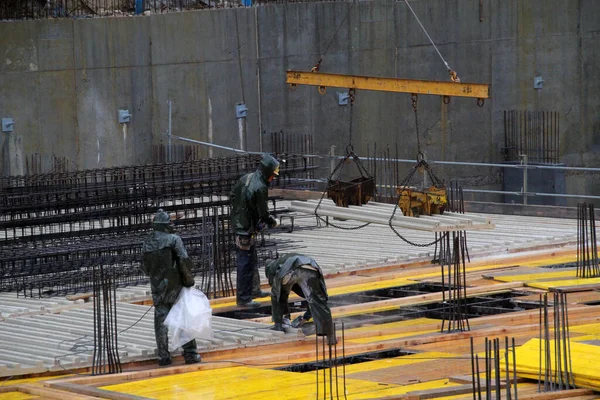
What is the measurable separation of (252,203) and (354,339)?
260cm

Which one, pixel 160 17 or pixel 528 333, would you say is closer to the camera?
pixel 528 333

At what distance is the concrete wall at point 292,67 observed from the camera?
28422 millimetres

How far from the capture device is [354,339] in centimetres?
1552

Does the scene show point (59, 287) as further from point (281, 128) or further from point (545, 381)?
point (281, 128)

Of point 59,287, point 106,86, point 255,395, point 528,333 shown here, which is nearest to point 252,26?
point 106,86

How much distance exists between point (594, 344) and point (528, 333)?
1202 mm

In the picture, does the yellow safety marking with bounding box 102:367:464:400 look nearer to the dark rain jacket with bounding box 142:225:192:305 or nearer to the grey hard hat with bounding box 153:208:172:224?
the dark rain jacket with bounding box 142:225:192:305

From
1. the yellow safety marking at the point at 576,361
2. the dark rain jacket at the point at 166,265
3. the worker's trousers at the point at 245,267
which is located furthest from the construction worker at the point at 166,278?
the yellow safety marking at the point at 576,361

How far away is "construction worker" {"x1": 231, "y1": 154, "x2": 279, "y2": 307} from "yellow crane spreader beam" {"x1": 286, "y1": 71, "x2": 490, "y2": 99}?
2.82 metres

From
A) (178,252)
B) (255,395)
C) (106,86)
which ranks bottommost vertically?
(255,395)

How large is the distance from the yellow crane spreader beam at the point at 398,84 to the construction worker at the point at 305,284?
4.15 m

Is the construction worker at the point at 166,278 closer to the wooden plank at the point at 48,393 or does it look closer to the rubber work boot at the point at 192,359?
the rubber work boot at the point at 192,359

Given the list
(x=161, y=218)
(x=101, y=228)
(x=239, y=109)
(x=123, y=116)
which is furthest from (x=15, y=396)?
(x=239, y=109)

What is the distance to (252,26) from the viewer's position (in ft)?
101
